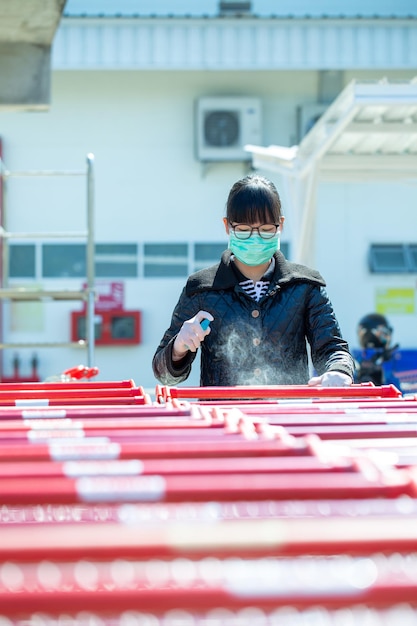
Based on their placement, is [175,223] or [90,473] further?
[175,223]

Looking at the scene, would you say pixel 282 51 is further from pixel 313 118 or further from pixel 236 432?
pixel 236 432

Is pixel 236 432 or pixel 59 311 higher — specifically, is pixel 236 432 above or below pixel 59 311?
below

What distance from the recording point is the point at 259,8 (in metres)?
14.2

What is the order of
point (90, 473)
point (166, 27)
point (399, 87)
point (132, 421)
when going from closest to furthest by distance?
1. point (90, 473)
2. point (132, 421)
3. point (399, 87)
4. point (166, 27)

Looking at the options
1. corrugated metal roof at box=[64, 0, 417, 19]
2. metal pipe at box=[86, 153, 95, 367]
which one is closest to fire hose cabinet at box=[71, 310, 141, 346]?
corrugated metal roof at box=[64, 0, 417, 19]

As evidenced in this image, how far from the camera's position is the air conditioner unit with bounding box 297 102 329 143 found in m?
13.6

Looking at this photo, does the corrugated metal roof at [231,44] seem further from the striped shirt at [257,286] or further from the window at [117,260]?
the striped shirt at [257,286]

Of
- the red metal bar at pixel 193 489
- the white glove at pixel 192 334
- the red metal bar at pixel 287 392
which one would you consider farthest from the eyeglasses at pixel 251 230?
the red metal bar at pixel 193 489

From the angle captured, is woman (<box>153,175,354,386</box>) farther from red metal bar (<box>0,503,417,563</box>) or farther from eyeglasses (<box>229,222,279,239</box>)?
red metal bar (<box>0,503,417,563</box>)

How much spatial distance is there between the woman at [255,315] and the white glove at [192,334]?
13cm

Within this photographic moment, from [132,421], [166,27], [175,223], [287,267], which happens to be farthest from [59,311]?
[132,421]

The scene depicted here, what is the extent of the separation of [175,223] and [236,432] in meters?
12.1

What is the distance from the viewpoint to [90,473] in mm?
1416

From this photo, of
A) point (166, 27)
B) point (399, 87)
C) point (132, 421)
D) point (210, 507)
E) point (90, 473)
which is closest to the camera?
point (210, 507)
